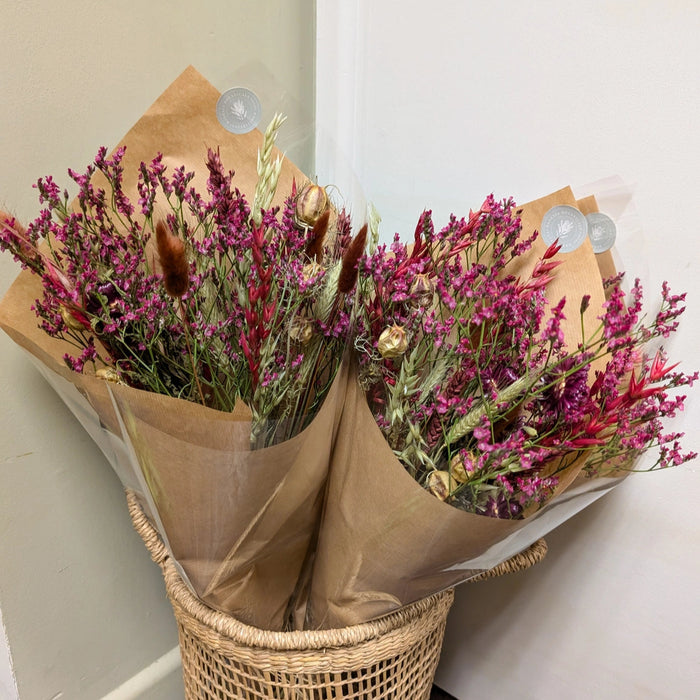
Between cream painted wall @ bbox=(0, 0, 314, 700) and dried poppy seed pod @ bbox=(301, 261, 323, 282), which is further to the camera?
cream painted wall @ bbox=(0, 0, 314, 700)

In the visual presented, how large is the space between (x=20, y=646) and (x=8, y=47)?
82 centimetres

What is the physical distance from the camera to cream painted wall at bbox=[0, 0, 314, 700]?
30.9 inches

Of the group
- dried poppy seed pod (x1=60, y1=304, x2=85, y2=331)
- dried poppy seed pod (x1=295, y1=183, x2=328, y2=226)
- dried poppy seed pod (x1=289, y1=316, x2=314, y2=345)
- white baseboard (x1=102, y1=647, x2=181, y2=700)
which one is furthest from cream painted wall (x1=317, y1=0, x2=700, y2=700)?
white baseboard (x1=102, y1=647, x2=181, y2=700)

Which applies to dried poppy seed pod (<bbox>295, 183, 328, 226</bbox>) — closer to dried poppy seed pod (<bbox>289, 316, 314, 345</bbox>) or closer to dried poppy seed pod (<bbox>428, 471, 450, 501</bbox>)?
dried poppy seed pod (<bbox>289, 316, 314, 345</bbox>)

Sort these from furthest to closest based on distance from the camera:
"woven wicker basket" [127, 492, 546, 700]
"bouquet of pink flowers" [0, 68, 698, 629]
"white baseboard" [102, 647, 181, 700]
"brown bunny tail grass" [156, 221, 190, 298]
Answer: "white baseboard" [102, 647, 181, 700] < "woven wicker basket" [127, 492, 546, 700] < "bouquet of pink flowers" [0, 68, 698, 629] < "brown bunny tail grass" [156, 221, 190, 298]

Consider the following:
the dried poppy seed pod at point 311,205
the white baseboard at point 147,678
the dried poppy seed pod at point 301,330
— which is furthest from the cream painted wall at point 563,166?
the white baseboard at point 147,678

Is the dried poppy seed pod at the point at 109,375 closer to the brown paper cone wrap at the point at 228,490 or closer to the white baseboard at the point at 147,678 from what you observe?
the brown paper cone wrap at the point at 228,490

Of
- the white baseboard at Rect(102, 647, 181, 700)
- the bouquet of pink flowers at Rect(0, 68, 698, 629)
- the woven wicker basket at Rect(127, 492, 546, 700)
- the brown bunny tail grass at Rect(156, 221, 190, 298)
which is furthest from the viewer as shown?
the white baseboard at Rect(102, 647, 181, 700)

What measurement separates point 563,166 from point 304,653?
2.36 feet

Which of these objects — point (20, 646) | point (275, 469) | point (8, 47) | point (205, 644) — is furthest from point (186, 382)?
point (20, 646)

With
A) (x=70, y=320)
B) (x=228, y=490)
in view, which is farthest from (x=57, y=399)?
(x=228, y=490)

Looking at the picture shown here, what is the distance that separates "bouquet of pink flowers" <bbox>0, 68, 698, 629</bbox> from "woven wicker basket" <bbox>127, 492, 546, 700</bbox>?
39 mm

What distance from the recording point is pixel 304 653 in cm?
73

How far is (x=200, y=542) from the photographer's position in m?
0.68
